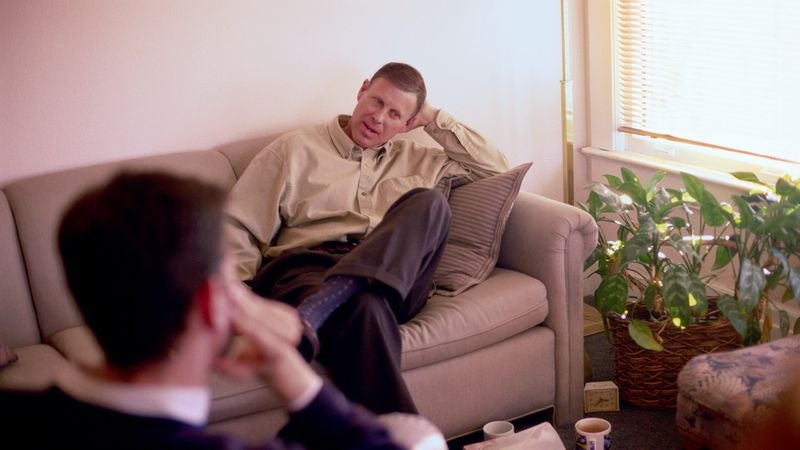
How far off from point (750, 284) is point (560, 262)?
0.52 metres

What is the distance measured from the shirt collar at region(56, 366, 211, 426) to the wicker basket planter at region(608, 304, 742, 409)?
6.88 ft

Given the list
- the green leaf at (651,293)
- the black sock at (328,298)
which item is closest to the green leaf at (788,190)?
the green leaf at (651,293)

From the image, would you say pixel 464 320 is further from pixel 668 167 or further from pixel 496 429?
pixel 668 167

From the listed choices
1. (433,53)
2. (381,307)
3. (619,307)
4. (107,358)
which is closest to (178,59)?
(433,53)

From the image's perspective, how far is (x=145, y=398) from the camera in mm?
979

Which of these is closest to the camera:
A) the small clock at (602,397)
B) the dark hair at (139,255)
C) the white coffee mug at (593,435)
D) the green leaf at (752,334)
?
the dark hair at (139,255)

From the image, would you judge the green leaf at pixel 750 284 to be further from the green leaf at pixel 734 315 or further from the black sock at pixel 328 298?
the black sock at pixel 328 298

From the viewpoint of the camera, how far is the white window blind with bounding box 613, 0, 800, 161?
3066 millimetres

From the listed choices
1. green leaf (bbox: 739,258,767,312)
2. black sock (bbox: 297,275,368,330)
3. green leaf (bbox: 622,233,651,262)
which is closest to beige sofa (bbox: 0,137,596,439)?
green leaf (bbox: 622,233,651,262)

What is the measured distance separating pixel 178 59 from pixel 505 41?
1.24 metres

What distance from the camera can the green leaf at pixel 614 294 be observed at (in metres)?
2.85

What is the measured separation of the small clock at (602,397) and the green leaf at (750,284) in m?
0.50

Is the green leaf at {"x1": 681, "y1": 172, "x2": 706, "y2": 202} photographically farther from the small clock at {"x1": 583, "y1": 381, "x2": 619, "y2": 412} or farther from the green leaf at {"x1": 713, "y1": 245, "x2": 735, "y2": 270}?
the small clock at {"x1": 583, "y1": 381, "x2": 619, "y2": 412}

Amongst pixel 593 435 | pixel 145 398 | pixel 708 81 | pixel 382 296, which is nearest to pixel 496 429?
pixel 593 435
